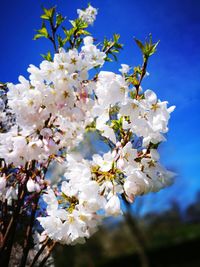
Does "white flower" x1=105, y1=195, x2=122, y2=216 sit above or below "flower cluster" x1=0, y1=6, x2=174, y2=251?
below

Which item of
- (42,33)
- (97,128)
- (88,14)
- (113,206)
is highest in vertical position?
(88,14)

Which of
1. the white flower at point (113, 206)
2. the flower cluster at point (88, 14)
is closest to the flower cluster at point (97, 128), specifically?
the white flower at point (113, 206)

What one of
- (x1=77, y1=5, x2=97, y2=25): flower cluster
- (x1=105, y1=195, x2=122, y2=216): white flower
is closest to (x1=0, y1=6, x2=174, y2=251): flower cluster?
(x1=105, y1=195, x2=122, y2=216): white flower

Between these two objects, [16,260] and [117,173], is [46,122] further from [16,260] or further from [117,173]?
[16,260]

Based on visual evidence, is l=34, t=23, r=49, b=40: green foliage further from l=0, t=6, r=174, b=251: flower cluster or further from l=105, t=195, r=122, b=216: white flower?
l=105, t=195, r=122, b=216: white flower

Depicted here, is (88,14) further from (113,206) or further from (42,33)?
(113,206)

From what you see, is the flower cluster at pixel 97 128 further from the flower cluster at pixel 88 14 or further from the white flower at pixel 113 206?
the flower cluster at pixel 88 14

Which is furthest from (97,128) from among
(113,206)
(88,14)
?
(88,14)

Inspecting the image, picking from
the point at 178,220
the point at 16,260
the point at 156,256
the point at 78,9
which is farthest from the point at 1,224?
the point at 178,220
